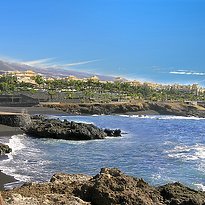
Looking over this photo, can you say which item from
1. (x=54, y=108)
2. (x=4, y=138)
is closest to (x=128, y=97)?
(x=54, y=108)

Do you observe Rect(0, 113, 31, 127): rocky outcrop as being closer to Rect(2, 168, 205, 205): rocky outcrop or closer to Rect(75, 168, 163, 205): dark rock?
Rect(2, 168, 205, 205): rocky outcrop

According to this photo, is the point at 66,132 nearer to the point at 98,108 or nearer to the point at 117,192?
the point at 117,192

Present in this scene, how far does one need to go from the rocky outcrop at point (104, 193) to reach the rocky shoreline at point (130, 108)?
69.4m

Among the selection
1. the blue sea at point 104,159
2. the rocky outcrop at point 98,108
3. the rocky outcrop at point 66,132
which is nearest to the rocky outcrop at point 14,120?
the rocky outcrop at point 66,132

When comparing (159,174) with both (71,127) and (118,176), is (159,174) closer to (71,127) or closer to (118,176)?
(118,176)

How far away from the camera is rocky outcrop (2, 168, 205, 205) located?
996 cm

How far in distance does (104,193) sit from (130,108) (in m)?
82.7

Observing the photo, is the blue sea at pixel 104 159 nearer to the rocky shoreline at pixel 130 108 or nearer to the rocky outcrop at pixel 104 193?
the rocky outcrop at pixel 104 193

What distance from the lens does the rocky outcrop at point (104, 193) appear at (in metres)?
9.96

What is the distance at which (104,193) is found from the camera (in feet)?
33.9

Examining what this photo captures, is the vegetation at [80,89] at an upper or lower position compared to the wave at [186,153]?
upper

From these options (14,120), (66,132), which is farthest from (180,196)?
(14,120)

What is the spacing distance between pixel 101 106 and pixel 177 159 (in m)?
60.8

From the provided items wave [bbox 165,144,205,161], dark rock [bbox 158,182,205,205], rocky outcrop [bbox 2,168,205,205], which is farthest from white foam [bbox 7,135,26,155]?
dark rock [bbox 158,182,205,205]
